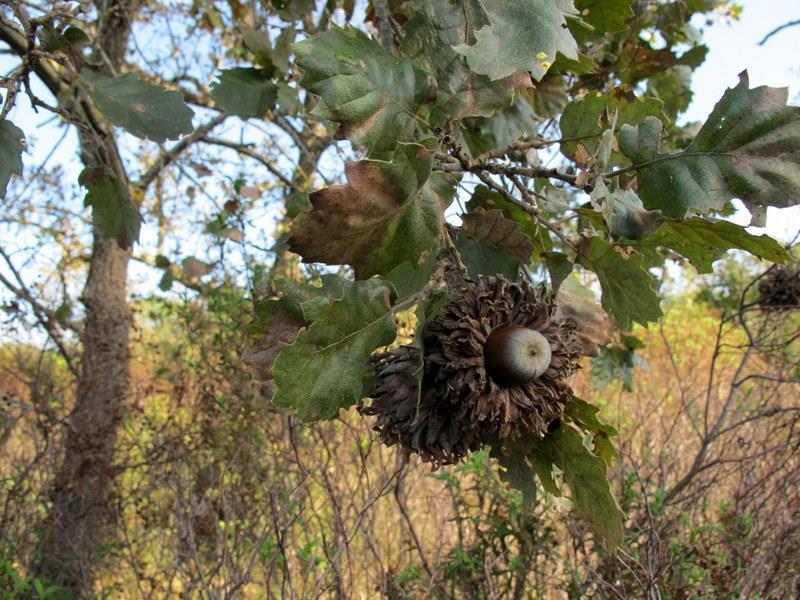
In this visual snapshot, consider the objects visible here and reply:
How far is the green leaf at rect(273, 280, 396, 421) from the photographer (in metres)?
0.80

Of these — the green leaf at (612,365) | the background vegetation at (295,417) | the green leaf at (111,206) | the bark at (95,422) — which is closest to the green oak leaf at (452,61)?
the background vegetation at (295,417)

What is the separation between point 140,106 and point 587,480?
130 centimetres

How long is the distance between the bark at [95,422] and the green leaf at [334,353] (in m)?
3.34

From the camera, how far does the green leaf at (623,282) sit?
3.05ft

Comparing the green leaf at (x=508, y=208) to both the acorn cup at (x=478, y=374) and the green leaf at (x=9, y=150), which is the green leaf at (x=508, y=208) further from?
the green leaf at (x=9, y=150)

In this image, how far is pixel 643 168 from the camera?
0.95 m

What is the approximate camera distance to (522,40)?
854 millimetres

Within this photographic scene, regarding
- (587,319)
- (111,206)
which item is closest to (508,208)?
(587,319)

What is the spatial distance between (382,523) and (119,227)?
310 cm

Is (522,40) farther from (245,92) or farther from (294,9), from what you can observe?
(294,9)

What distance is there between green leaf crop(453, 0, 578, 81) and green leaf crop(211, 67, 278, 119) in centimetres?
102

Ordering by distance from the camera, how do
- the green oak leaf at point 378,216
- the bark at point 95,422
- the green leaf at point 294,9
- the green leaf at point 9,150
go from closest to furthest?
the green oak leaf at point 378,216, the green leaf at point 9,150, the green leaf at point 294,9, the bark at point 95,422

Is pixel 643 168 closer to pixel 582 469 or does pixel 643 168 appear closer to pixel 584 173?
pixel 584 173

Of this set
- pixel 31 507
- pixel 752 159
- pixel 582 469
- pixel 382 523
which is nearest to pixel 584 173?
pixel 752 159
